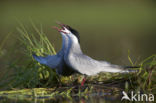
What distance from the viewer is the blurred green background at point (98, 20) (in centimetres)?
1258

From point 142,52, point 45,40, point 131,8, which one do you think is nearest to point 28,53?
point 45,40

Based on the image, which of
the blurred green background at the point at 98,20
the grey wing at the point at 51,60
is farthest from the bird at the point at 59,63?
the blurred green background at the point at 98,20

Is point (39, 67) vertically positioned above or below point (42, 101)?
above

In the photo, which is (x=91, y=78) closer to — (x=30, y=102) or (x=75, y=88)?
(x=75, y=88)

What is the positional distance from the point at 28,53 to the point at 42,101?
1.66 m

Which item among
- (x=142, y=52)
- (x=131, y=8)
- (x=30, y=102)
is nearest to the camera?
(x=30, y=102)

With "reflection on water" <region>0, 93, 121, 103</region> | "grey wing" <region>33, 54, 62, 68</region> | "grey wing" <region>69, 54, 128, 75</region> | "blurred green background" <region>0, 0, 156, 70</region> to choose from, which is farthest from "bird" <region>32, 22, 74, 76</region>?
"blurred green background" <region>0, 0, 156, 70</region>

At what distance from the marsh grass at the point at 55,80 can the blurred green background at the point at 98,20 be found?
3.58 metres

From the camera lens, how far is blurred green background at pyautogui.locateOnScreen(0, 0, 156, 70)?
12.6 meters

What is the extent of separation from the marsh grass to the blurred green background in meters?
3.58

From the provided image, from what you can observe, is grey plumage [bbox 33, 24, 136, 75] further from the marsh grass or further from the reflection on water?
the reflection on water

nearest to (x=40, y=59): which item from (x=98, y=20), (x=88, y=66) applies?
(x=88, y=66)

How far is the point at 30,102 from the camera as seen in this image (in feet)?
17.3

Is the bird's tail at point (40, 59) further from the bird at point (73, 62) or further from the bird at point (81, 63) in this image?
the bird at point (81, 63)
